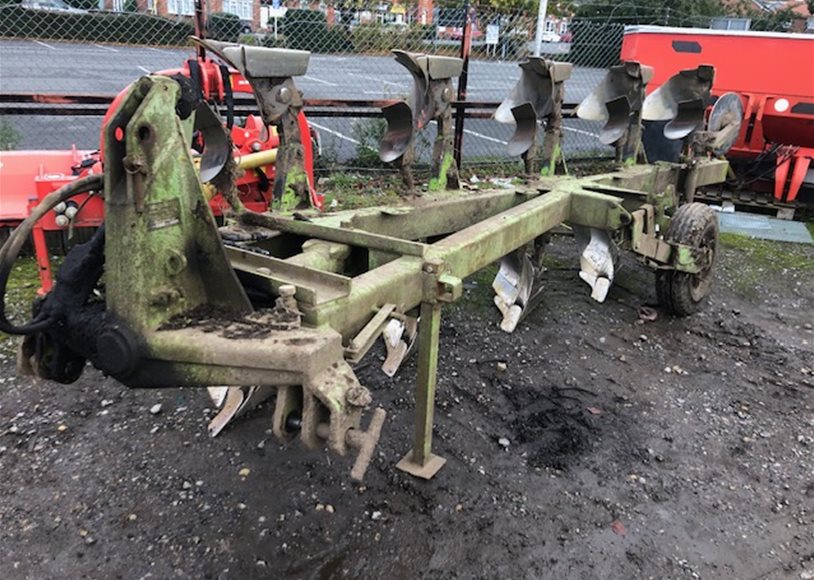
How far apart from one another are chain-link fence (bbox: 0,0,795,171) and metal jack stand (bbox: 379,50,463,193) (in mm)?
2961

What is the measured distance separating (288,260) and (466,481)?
48.5 inches

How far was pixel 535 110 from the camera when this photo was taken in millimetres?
4297

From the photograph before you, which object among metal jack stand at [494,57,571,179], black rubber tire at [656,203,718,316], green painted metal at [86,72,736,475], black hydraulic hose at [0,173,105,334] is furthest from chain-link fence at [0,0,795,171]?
black hydraulic hose at [0,173,105,334]

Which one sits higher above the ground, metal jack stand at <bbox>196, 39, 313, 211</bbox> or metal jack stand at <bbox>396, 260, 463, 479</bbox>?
metal jack stand at <bbox>196, 39, 313, 211</bbox>

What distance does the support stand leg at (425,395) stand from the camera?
105 inches

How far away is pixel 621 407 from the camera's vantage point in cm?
362

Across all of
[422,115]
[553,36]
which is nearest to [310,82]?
[553,36]

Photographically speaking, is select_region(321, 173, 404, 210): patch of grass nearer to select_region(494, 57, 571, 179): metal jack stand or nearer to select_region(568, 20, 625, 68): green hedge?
select_region(494, 57, 571, 179): metal jack stand

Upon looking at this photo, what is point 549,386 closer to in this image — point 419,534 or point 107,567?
point 419,534

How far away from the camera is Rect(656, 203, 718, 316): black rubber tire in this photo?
4371mm

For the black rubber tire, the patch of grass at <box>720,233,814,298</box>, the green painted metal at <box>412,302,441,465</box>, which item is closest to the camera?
the green painted metal at <box>412,302,441,465</box>

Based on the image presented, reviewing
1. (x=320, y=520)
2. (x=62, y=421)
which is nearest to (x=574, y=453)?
(x=320, y=520)

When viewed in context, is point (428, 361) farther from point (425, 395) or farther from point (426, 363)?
point (425, 395)

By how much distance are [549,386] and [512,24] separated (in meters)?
6.45
